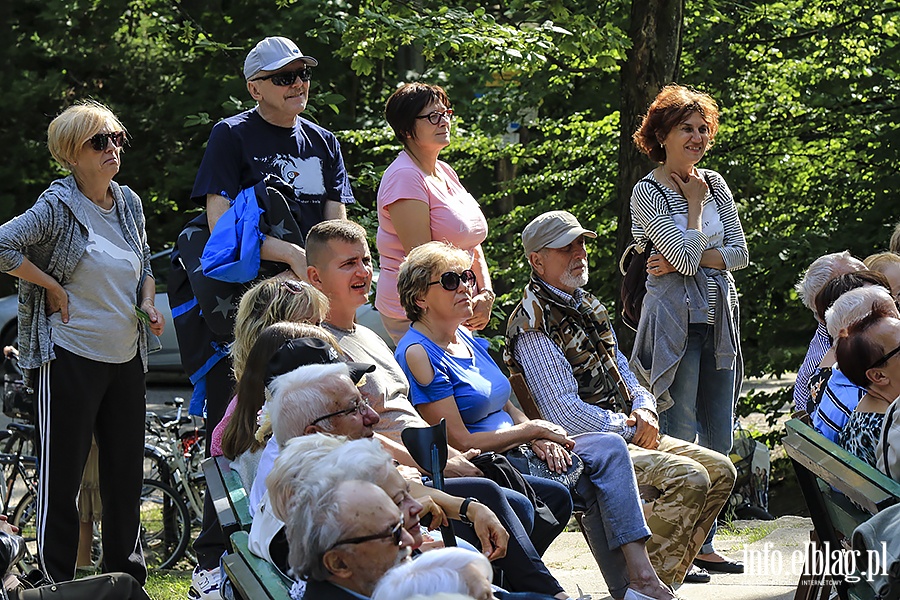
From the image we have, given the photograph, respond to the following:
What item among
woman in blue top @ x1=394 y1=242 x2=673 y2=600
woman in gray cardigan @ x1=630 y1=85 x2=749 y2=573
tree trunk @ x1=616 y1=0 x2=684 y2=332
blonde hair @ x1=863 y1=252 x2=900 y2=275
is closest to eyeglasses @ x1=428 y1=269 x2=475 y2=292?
woman in blue top @ x1=394 y1=242 x2=673 y2=600

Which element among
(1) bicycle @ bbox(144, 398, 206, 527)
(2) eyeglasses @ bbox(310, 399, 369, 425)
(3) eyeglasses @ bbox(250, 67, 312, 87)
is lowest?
(1) bicycle @ bbox(144, 398, 206, 527)

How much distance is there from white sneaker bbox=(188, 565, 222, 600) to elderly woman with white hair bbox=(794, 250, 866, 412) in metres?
2.72

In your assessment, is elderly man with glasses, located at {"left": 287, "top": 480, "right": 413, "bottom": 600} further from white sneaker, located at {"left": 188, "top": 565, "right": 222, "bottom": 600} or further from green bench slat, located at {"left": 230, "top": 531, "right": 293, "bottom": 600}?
white sneaker, located at {"left": 188, "top": 565, "right": 222, "bottom": 600}

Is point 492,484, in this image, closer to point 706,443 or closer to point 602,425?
point 602,425

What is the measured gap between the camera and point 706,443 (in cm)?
569

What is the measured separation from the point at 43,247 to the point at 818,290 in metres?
3.34

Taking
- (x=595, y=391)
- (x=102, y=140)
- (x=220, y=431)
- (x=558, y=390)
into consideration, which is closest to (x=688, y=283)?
(x=595, y=391)

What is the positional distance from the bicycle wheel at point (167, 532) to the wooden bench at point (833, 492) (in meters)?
3.94

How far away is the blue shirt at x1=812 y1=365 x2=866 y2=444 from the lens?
3.98 metres

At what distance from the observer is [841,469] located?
352 centimetres

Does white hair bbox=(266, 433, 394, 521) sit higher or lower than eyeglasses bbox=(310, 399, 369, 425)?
higher

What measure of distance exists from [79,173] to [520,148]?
657 cm

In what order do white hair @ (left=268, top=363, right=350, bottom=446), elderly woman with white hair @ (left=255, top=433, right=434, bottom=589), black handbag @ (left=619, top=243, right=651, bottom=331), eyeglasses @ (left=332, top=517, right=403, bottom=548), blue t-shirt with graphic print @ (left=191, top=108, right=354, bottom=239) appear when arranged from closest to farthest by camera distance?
1. eyeglasses @ (left=332, top=517, right=403, bottom=548)
2. elderly woman with white hair @ (left=255, top=433, right=434, bottom=589)
3. white hair @ (left=268, top=363, right=350, bottom=446)
4. blue t-shirt with graphic print @ (left=191, top=108, right=354, bottom=239)
5. black handbag @ (left=619, top=243, right=651, bottom=331)

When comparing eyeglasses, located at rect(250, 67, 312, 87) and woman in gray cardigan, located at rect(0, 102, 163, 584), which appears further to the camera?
eyeglasses, located at rect(250, 67, 312, 87)
